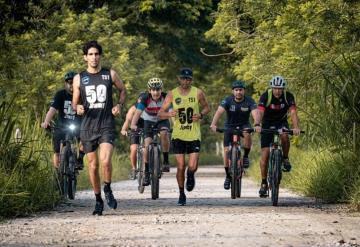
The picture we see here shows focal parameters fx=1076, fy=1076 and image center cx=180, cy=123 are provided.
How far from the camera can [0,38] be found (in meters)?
19.1

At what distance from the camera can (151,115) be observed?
1919cm

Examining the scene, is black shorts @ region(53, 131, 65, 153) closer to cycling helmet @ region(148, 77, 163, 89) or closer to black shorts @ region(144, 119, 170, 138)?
black shorts @ region(144, 119, 170, 138)

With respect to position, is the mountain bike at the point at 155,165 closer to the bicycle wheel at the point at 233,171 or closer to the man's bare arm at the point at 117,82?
the bicycle wheel at the point at 233,171

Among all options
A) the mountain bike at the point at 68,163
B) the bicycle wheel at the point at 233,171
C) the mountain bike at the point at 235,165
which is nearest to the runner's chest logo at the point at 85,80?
the mountain bike at the point at 68,163

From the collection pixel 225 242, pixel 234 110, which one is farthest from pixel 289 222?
pixel 234 110

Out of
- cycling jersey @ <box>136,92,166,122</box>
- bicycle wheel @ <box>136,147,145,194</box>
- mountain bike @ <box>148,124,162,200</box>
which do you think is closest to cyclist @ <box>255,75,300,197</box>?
mountain bike @ <box>148,124,162,200</box>

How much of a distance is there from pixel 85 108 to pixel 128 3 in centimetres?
2489

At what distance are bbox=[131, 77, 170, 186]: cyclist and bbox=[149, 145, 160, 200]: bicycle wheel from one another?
43 cm

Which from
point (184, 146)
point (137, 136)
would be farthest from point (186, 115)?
point (137, 136)

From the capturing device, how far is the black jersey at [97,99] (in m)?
13.8

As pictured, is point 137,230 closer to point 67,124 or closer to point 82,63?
point 67,124

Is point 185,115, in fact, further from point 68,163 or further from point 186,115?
point 68,163

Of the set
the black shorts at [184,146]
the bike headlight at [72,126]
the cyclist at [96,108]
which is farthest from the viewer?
the bike headlight at [72,126]

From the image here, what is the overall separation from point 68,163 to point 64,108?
963 millimetres
